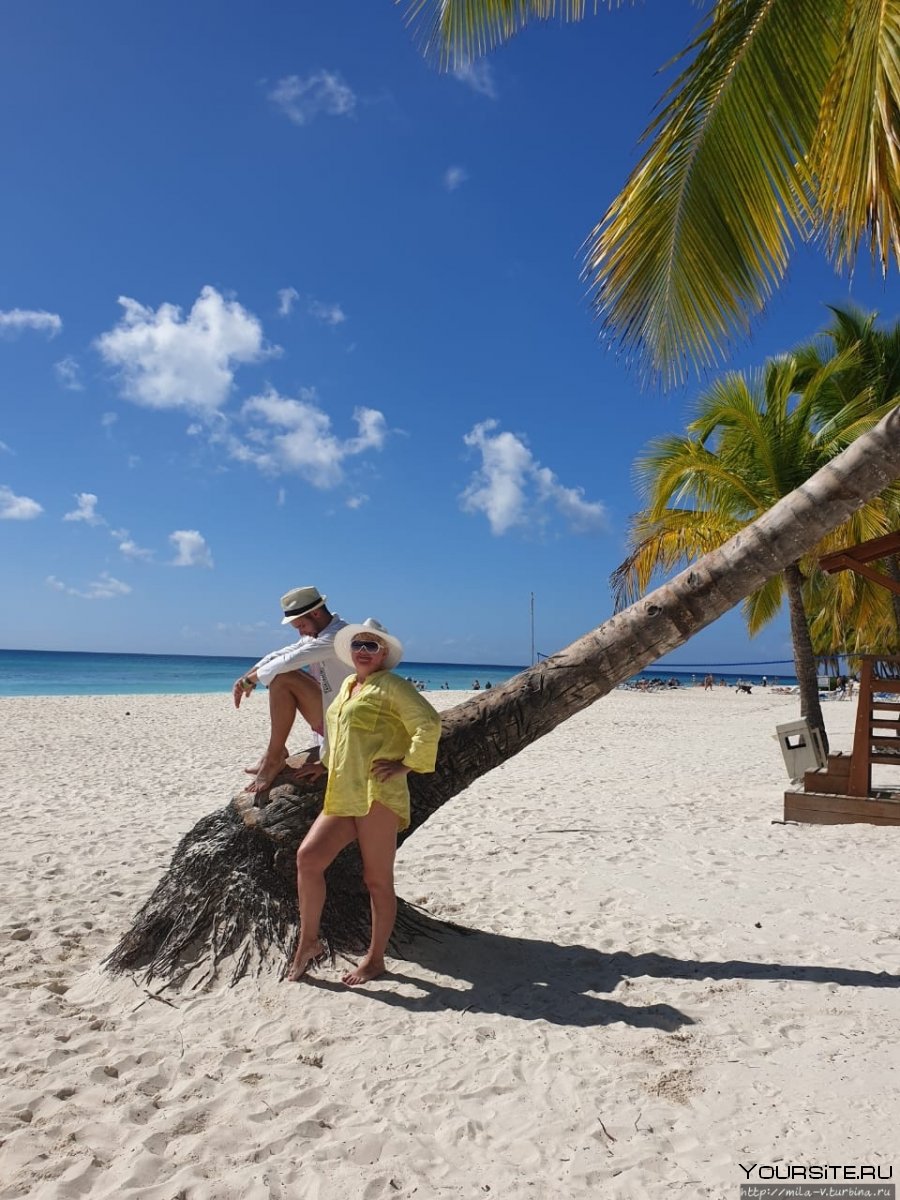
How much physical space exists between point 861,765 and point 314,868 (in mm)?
6433

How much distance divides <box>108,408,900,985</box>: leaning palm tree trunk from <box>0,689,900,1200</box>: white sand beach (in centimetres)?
32

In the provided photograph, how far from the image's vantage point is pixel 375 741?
150 inches

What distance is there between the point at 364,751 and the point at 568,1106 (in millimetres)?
1706

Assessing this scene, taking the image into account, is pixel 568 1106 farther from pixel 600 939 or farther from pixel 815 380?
pixel 815 380

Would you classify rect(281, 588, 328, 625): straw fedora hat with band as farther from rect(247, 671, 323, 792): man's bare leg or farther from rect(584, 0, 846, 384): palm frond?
rect(584, 0, 846, 384): palm frond

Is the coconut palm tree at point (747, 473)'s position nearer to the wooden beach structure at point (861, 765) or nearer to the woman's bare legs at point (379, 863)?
the wooden beach structure at point (861, 765)

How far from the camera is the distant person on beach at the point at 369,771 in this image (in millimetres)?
3744

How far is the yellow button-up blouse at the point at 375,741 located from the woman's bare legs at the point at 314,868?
0.10 meters

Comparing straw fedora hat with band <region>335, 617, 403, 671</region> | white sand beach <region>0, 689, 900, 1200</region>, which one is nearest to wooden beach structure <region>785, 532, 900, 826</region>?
white sand beach <region>0, 689, 900, 1200</region>

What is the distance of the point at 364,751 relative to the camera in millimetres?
3793

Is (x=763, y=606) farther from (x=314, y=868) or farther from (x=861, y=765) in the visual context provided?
(x=314, y=868)

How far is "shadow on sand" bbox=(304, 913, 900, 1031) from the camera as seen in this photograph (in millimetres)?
3777

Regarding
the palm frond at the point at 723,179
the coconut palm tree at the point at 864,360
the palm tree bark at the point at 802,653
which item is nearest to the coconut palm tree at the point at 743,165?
the palm frond at the point at 723,179

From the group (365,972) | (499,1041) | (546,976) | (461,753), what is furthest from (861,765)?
(365,972)
